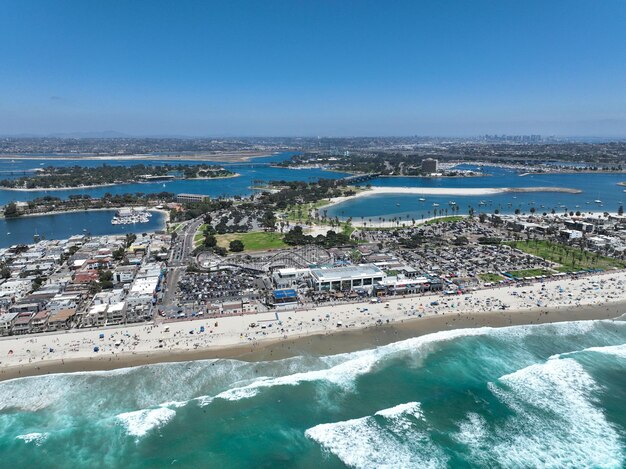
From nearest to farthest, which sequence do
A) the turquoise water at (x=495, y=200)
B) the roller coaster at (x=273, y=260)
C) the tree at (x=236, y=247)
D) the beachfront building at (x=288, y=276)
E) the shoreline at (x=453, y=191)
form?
the beachfront building at (x=288, y=276) → the roller coaster at (x=273, y=260) → the tree at (x=236, y=247) → the turquoise water at (x=495, y=200) → the shoreline at (x=453, y=191)

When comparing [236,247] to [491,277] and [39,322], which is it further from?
[491,277]

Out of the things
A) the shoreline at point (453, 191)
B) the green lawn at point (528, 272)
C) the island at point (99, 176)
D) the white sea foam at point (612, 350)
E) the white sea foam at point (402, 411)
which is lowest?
the white sea foam at point (402, 411)

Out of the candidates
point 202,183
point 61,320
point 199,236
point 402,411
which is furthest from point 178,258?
point 202,183

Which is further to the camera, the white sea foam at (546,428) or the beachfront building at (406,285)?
the beachfront building at (406,285)

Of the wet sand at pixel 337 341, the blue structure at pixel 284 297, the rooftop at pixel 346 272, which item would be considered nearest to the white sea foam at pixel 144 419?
the wet sand at pixel 337 341

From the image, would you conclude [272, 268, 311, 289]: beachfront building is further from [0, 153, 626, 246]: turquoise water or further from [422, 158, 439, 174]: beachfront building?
[422, 158, 439, 174]: beachfront building

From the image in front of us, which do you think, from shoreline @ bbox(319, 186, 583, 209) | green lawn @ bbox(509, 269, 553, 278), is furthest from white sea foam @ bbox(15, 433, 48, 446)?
shoreline @ bbox(319, 186, 583, 209)

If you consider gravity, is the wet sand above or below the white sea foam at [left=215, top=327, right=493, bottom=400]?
above

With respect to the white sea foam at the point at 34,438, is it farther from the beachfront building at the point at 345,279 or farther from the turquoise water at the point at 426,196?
the turquoise water at the point at 426,196
